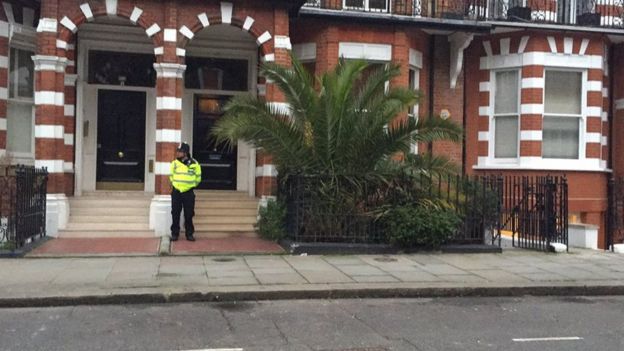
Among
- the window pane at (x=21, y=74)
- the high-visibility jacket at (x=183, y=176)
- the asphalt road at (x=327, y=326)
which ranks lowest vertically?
the asphalt road at (x=327, y=326)

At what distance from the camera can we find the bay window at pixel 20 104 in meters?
13.3

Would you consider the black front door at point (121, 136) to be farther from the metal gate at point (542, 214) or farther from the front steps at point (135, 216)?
the metal gate at point (542, 214)

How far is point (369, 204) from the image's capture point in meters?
11.8

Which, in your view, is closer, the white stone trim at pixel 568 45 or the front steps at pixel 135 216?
the front steps at pixel 135 216

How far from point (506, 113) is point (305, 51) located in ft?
17.5

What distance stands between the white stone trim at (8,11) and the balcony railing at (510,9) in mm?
6671

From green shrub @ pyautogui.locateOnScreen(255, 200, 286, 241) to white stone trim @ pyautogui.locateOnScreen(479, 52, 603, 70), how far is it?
279 inches

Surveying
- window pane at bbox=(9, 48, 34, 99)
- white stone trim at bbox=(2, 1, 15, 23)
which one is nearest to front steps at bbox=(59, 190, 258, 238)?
window pane at bbox=(9, 48, 34, 99)

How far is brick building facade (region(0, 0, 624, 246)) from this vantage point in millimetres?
12820

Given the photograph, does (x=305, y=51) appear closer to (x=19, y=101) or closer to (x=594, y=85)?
(x=19, y=101)

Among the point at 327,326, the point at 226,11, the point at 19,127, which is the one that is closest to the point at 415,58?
the point at 226,11

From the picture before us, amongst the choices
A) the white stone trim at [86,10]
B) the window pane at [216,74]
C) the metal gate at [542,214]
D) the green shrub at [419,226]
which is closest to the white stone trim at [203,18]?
the white stone trim at [86,10]

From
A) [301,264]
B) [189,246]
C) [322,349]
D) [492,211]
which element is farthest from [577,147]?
[322,349]

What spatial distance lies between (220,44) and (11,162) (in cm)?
537
